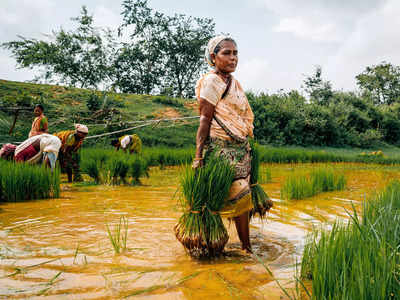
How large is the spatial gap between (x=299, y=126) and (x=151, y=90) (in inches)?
652

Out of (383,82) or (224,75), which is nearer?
(224,75)

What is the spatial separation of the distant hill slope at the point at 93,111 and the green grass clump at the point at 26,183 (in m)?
5.69

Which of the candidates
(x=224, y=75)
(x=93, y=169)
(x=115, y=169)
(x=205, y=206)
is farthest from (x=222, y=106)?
(x=93, y=169)

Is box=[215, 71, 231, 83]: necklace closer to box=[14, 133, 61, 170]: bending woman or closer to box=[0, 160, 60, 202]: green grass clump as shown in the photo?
box=[0, 160, 60, 202]: green grass clump

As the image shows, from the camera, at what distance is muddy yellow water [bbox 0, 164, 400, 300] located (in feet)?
5.68

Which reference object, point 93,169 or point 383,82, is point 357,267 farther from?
point 383,82

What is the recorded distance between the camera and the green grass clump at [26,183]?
13.5ft

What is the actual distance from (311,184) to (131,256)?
3.36 m

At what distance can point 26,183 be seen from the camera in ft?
13.8

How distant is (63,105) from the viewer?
13664 millimetres

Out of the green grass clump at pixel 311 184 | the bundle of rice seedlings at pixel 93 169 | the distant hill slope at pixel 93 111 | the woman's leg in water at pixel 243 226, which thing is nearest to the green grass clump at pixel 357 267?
the woman's leg in water at pixel 243 226

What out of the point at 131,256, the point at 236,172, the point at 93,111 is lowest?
the point at 131,256

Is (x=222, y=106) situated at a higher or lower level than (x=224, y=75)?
lower

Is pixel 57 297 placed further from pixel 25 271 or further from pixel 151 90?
pixel 151 90
